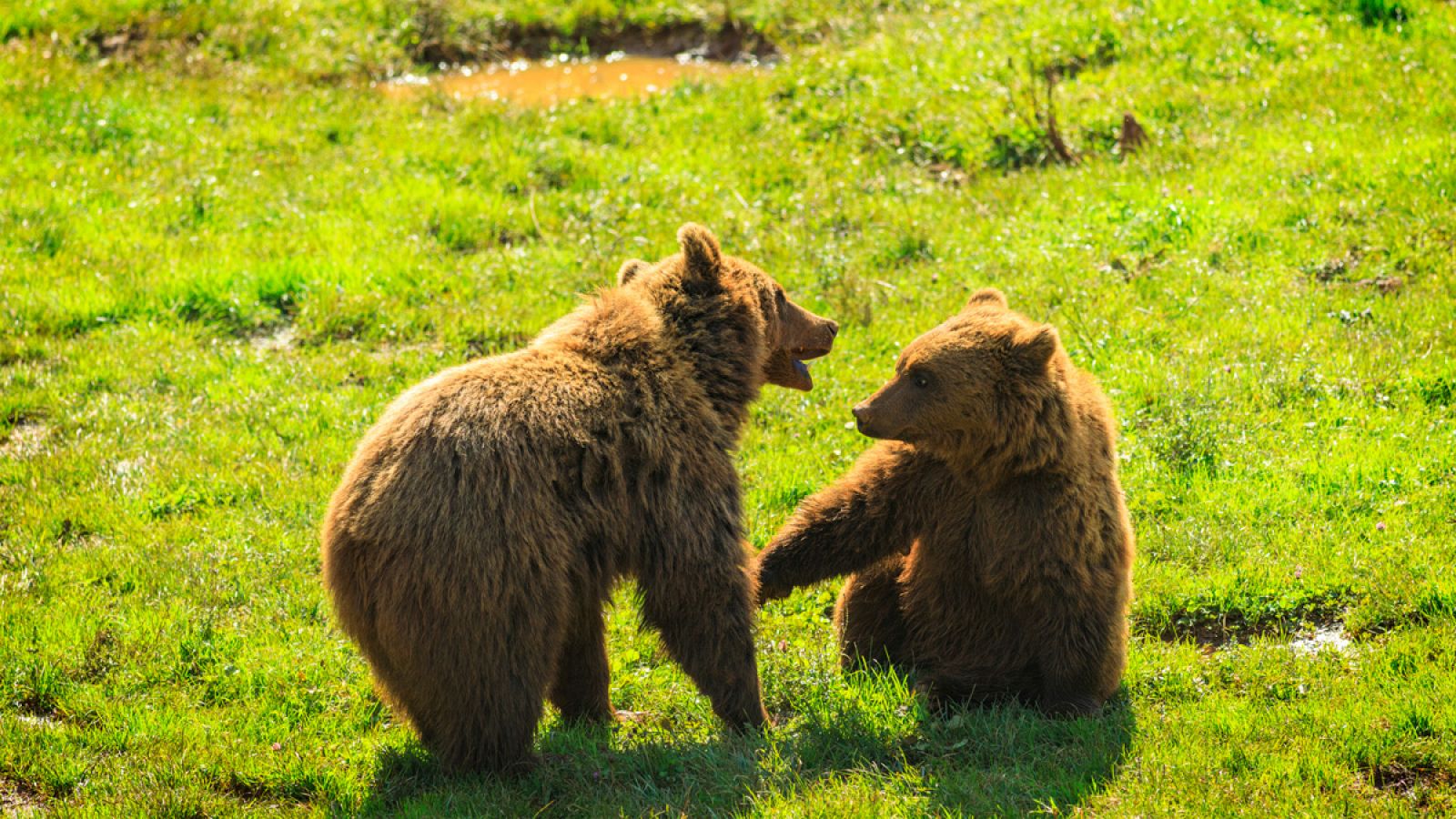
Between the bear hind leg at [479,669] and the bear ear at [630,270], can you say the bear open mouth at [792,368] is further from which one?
the bear hind leg at [479,669]

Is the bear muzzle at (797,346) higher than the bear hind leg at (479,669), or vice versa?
the bear muzzle at (797,346)

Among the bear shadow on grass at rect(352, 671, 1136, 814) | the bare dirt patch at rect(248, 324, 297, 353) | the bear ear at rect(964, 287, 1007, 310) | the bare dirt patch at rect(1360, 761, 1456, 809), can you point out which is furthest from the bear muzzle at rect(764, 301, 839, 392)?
the bare dirt patch at rect(248, 324, 297, 353)

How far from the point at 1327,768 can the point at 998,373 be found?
2.12m

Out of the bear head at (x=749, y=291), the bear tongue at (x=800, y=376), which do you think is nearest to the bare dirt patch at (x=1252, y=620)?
the bear tongue at (x=800, y=376)

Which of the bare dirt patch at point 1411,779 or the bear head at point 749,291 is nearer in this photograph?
the bare dirt patch at point 1411,779

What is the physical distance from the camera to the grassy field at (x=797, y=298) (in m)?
6.01

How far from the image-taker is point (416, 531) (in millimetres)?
5480

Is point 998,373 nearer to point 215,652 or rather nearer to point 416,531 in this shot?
point 416,531

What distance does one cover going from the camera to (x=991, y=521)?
6.42 meters

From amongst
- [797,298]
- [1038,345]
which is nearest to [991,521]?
[1038,345]

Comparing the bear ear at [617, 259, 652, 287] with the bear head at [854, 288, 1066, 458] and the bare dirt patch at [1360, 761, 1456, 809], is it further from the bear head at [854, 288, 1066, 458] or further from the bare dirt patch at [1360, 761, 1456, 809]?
the bare dirt patch at [1360, 761, 1456, 809]

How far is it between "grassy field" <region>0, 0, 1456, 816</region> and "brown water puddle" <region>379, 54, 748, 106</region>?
1.74ft

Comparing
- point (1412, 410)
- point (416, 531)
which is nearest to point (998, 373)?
point (416, 531)

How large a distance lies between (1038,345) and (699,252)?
5.52 ft
